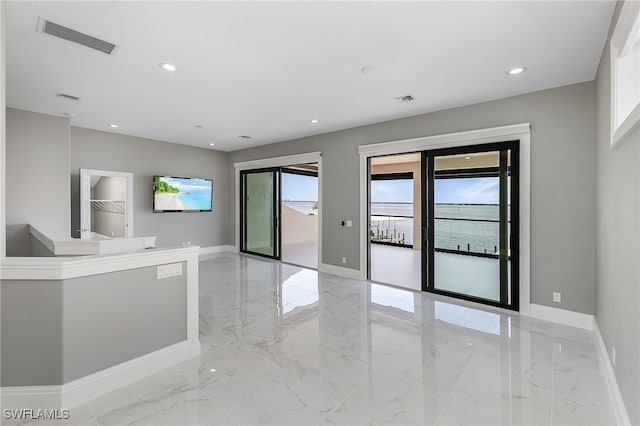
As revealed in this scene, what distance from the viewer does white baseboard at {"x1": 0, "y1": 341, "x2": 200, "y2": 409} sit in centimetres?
198

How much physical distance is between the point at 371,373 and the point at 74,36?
12.3ft

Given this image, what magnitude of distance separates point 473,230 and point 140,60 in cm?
447

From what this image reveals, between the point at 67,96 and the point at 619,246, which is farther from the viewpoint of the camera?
the point at 67,96

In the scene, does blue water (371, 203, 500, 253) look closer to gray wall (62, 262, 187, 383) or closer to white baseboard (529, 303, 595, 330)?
white baseboard (529, 303, 595, 330)

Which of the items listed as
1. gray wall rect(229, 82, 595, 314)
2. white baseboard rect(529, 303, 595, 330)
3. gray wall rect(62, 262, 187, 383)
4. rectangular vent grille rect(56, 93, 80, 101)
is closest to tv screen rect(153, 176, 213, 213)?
rectangular vent grille rect(56, 93, 80, 101)

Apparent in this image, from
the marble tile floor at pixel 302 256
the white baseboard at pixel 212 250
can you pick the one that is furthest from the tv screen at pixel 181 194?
the marble tile floor at pixel 302 256

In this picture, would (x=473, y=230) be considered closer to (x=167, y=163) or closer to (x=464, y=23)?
(x=464, y=23)

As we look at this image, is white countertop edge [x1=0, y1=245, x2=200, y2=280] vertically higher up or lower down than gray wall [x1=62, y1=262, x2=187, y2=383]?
higher up

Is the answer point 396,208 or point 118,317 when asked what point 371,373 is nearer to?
point 118,317

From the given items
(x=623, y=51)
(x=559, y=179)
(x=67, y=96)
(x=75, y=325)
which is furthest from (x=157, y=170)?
(x=623, y=51)

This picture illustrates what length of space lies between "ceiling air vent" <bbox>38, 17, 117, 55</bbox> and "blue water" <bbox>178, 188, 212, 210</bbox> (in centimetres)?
485

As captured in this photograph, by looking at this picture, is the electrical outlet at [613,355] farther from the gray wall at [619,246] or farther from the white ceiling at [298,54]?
the white ceiling at [298,54]

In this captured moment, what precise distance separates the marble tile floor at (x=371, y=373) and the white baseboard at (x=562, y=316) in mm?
137

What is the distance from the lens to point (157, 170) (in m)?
6.95
